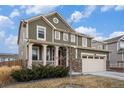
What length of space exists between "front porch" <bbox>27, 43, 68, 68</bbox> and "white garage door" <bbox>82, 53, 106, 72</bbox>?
2378 millimetres

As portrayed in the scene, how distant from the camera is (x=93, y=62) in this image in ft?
92.1

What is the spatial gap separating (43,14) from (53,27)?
1.89 meters

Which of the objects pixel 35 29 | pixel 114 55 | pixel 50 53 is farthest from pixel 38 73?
pixel 114 55

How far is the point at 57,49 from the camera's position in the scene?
A: 2486cm

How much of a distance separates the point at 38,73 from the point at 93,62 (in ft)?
36.8

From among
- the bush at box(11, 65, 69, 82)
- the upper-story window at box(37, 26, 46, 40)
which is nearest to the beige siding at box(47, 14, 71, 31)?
the upper-story window at box(37, 26, 46, 40)

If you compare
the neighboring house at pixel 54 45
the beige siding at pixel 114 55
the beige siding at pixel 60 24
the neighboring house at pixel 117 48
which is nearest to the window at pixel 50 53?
the neighboring house at pixel 54 45

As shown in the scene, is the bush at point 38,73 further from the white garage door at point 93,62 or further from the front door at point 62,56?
the white garage door at point 93,62

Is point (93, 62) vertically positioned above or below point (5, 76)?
above

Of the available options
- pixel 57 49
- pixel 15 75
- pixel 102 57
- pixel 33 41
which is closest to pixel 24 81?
pixel 15 75

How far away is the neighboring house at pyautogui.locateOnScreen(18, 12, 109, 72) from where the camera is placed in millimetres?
23641

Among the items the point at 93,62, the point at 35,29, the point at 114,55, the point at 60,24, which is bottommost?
the point at 93,62

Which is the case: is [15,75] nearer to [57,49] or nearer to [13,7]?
[57,49]

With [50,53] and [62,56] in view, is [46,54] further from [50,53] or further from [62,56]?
[62,56]
